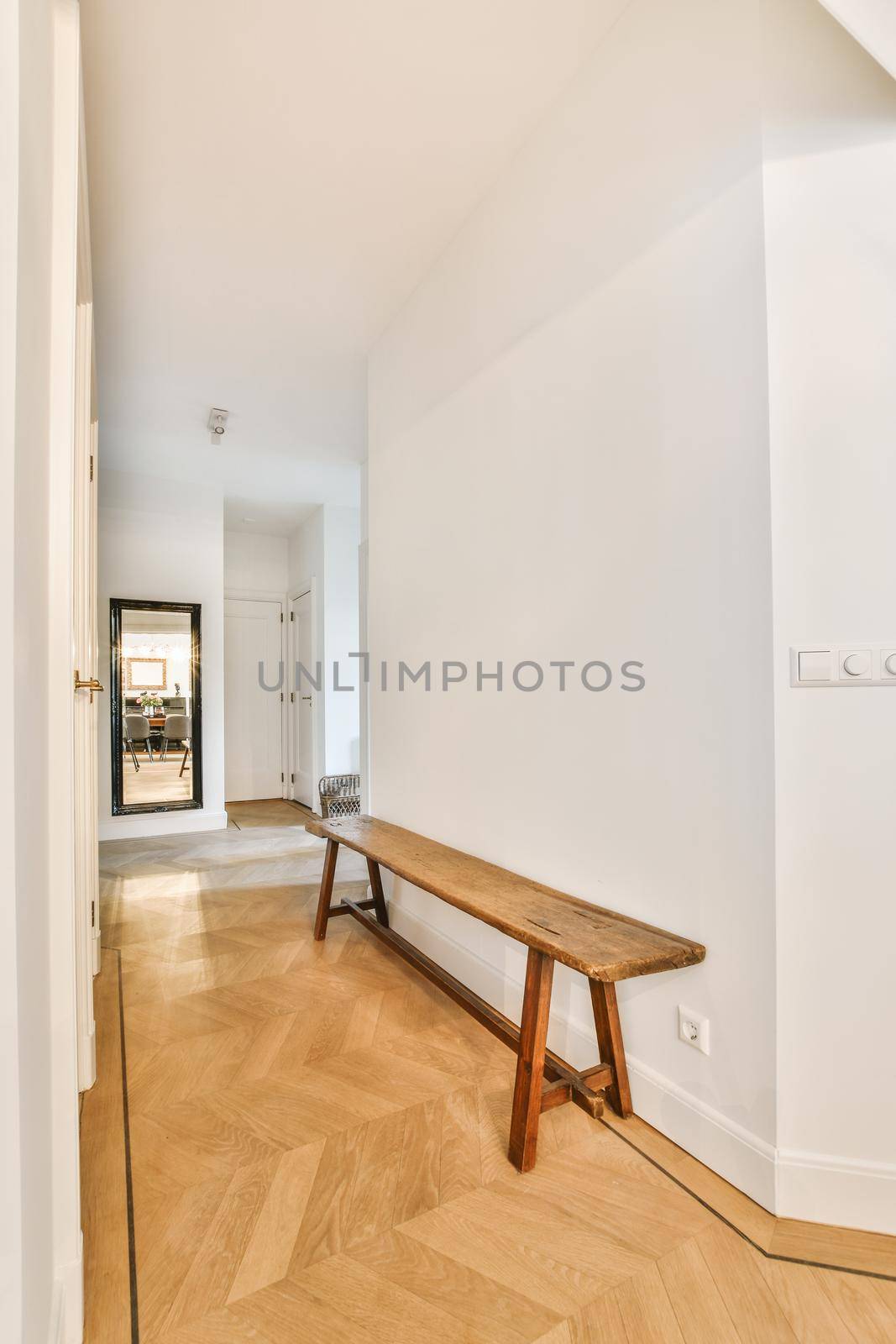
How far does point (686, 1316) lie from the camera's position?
1222 mm

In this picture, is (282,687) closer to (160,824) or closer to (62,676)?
Answer: (160,824)

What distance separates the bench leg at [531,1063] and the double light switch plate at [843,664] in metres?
0.89

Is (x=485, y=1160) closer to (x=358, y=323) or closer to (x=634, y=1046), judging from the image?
(x=634, y=1046)

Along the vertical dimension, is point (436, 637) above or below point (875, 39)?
below

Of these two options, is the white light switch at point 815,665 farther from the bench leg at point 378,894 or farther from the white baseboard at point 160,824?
the white baseboard at point 160,824

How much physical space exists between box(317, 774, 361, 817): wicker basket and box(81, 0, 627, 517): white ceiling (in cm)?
314

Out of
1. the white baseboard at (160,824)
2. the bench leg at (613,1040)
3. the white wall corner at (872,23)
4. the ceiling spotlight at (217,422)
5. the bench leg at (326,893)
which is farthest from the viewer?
the white baseboard at (160,824)

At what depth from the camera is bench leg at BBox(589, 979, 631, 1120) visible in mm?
1770

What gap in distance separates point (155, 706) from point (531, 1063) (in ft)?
15.2

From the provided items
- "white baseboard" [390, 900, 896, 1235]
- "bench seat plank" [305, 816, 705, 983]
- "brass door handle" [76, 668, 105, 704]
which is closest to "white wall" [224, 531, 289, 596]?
"bench seat plank" [305, 816, 705, 983]

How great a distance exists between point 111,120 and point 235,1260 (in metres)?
3.10

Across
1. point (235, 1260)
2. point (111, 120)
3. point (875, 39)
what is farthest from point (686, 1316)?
point (111, 120)

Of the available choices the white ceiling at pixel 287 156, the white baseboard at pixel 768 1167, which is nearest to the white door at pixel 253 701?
the white ceiling at pixel 287 156

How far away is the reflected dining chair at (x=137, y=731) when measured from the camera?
532cm
